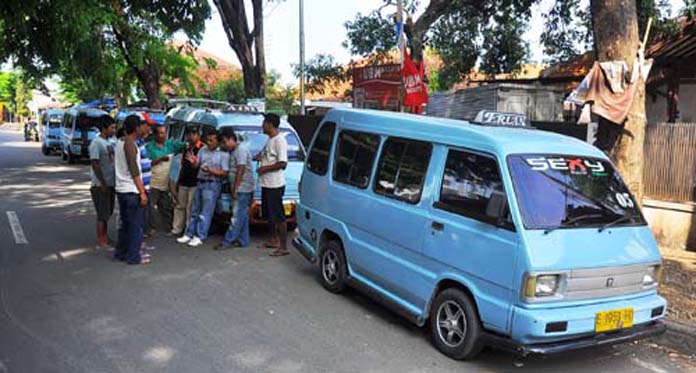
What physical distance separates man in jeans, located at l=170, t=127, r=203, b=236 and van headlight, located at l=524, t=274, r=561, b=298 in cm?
568

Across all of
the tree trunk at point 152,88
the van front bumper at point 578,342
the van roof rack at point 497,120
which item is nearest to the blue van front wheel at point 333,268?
the van roof rack at point 497,120

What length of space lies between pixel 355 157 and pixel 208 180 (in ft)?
9.35

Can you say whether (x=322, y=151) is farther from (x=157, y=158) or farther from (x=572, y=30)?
(x=572, y=30)

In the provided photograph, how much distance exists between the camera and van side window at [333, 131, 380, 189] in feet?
19.8

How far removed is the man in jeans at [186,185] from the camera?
870 centimetres

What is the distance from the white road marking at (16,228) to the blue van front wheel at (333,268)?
473 centimetres

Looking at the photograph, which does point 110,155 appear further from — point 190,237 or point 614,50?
point 614,50

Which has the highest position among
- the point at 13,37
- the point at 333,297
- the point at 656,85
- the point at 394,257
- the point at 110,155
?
the point at 13,37

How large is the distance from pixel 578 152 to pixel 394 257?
5.89 feet

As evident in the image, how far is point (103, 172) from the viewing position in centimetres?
822

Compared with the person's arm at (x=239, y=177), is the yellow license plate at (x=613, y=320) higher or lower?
lower

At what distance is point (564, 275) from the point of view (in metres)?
4.27

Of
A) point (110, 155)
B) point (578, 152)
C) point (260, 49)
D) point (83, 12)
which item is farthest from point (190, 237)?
point (260, 49)

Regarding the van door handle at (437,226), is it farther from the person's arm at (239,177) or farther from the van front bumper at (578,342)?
the person's arm at (239,177)
